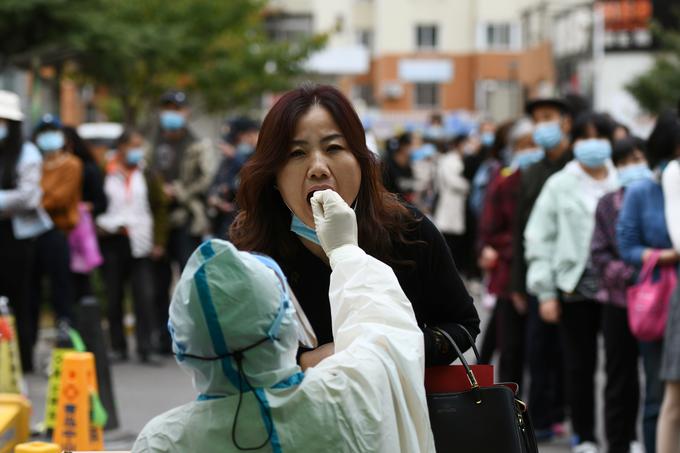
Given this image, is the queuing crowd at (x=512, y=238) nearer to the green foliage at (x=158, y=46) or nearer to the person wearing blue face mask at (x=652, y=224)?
the person wearing blue face mask at (x=652, y=224)

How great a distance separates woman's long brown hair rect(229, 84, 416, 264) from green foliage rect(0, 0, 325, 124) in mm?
19172

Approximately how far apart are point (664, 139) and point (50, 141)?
5.81 meters

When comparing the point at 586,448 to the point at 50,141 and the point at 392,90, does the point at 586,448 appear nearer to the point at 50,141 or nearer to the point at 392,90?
the point at 50,141

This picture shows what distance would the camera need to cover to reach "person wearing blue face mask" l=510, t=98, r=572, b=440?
9.33m

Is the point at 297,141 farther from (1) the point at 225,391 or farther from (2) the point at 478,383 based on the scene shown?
(1) the point at 225,391

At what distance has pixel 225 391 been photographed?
3.12 metres

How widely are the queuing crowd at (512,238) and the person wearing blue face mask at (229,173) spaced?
20 mm

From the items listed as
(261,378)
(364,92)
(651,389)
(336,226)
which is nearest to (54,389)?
(651,389)

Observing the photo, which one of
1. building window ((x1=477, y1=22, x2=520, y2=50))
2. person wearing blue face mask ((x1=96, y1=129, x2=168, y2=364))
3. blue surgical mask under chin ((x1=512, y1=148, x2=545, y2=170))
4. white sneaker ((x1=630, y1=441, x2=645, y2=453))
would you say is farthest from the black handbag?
building window ((x1=477, y1=22, x2=520, y2=50))

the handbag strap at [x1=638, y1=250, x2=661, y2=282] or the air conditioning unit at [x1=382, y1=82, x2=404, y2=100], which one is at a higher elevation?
the handbag strap at [x1=638, y1=250, x2=661, y2=282]

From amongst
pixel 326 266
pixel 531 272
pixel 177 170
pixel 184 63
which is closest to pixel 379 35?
pixel 184 63

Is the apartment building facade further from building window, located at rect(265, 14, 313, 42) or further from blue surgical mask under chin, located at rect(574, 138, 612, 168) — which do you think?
blue surgical mask under chin, located at rect(574, 138, 612, 168)

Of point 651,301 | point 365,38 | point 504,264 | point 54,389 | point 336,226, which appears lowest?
point 54,389

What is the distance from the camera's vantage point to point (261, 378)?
10.2 ft
